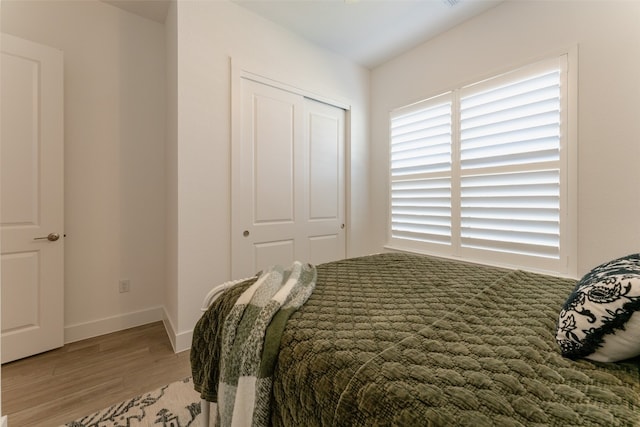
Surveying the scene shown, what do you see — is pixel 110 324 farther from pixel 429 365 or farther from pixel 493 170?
pixel 493 170

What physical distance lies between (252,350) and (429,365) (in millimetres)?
546

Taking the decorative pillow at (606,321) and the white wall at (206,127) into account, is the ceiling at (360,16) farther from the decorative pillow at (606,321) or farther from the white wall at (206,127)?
the decorative pillow at (606,321)

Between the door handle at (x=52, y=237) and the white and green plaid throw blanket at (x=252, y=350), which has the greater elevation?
the door handle at (x=52, y=237)

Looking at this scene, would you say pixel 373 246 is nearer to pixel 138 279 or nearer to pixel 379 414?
pixel 138 279

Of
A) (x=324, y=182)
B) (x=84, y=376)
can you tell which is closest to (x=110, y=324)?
(x=84, y=376)

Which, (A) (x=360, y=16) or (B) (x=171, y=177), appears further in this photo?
(A) (x=360, y=16)

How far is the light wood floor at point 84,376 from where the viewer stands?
1504 mm

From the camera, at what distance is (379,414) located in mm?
602

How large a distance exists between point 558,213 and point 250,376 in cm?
245

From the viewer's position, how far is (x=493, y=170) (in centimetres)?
239

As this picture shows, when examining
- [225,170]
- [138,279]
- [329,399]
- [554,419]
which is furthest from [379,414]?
[138,279]

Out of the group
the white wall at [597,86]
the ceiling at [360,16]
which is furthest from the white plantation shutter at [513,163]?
the ceiling at [360,16]

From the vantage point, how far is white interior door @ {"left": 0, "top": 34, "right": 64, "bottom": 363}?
1923mm

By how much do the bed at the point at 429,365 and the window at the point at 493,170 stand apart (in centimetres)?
112
